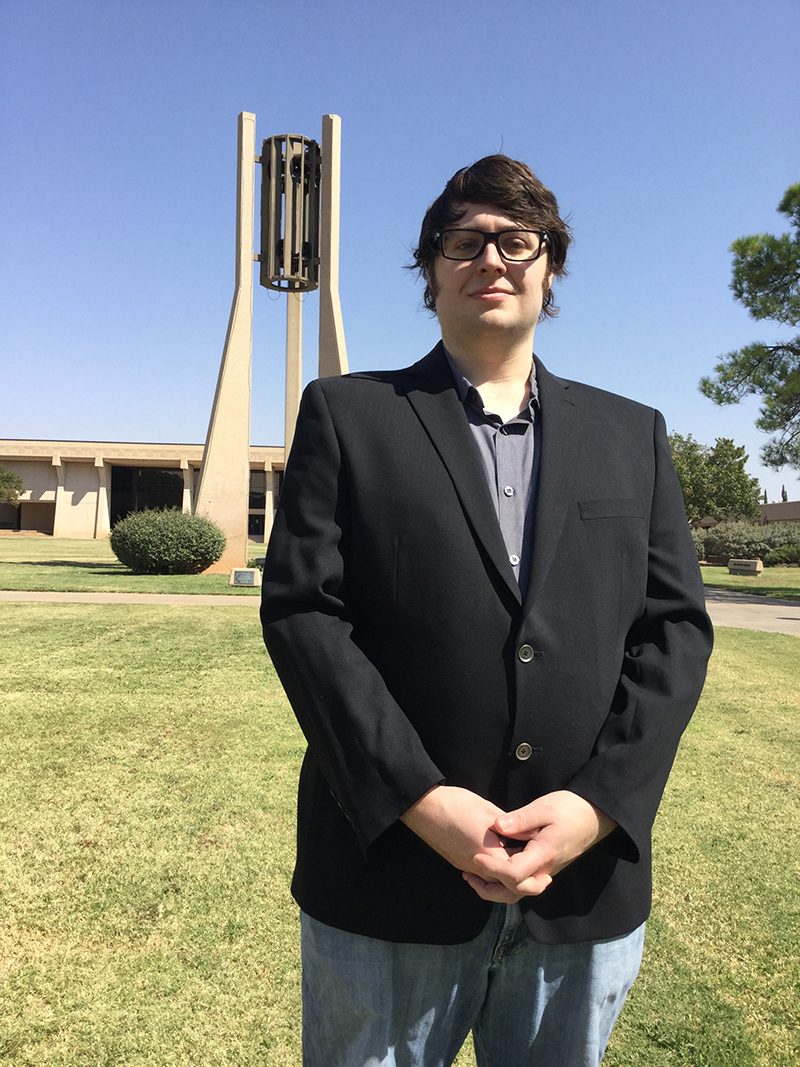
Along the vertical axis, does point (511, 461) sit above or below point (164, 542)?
above

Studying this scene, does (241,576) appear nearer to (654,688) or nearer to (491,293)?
(491,293)

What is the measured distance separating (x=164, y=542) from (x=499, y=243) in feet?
55.6

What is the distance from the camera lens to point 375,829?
4.87 feet

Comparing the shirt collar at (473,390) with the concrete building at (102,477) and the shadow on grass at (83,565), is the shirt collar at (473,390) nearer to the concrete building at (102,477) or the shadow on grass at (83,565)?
the shadow on grass at (83,565)

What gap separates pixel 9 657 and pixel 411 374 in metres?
7.30

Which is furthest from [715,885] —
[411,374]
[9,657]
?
[9,657]

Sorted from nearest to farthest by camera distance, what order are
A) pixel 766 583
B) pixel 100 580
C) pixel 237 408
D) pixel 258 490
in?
pixel 100 580
pixel 237 408
pixel 766 583
pixel 258 490

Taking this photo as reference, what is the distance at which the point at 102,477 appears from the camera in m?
49.4

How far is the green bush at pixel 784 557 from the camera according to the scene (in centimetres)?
3186

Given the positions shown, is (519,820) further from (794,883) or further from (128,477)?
(128,477)

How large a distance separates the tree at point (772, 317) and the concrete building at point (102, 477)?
30189mm

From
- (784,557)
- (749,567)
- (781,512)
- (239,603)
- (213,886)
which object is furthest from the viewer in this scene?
(781,512)

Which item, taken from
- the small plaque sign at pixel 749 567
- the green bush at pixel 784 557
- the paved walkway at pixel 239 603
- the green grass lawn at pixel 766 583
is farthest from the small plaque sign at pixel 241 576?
the green bush at pixel 784 557

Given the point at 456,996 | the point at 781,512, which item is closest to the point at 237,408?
the point at 456,996
